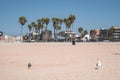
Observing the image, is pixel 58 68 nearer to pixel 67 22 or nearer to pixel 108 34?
pixel 67 22

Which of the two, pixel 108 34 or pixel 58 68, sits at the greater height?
pixel 108 34

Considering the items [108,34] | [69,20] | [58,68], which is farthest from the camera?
[108,34]

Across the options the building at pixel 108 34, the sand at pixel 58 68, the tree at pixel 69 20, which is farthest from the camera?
the building at pixel 108 34

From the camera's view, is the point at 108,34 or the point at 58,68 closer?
the point at 58,68

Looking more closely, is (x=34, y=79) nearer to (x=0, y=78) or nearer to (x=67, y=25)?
(x=0, y=78)

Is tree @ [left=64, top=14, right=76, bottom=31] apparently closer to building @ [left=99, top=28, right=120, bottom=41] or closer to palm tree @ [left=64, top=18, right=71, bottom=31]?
palm tree @ [left=64, top=18, right=71, bottom=31]

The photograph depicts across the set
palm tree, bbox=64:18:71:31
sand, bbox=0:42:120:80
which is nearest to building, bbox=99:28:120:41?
palm tree, bbox=64:18:71:31

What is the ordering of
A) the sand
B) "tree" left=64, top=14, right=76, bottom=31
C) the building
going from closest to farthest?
1. the sand
2. "tree" left=64, top=14, right=76, bottom=31
3. the building

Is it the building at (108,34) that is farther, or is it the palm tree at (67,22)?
the building at (108,34)

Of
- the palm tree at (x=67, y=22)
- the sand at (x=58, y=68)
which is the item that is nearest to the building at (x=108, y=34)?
the palm tree at (x=67, y=22)

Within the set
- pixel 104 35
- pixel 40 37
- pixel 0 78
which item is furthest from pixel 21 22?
pixel 0 78

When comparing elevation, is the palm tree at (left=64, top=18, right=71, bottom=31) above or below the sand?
above

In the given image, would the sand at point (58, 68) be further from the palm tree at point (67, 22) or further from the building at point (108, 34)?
the building at point (108, 34)

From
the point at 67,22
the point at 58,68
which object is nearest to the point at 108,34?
the point at 67,22
